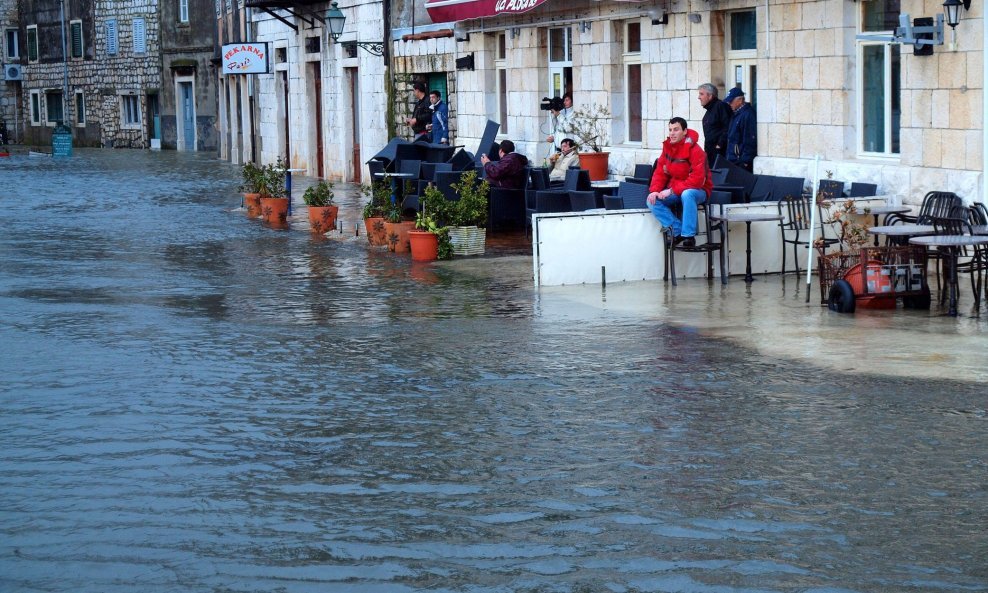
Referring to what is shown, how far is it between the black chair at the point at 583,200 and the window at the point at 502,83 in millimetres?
7699

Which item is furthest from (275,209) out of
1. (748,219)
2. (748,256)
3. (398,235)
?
(748,219)

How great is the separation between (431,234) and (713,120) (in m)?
3.50

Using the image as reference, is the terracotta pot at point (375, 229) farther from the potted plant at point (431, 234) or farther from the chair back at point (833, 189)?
the chair back at point (833, 189)

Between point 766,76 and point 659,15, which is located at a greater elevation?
point 659,15

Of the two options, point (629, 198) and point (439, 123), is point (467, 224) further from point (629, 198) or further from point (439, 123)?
point (439, 123)

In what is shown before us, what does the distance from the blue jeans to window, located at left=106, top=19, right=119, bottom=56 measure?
4786cm

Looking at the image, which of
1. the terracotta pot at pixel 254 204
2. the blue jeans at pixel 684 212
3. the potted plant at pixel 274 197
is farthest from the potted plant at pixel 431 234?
the terracotta pot at pixel 254 204

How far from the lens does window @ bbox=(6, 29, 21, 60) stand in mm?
68688

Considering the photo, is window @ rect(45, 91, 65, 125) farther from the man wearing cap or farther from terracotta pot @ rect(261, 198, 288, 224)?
the man wearing cap

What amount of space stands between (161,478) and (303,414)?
1.54m

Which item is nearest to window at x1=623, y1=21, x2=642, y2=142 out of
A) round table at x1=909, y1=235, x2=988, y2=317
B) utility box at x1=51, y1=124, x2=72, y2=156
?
round table at x1=909, y1=235, x2=988, y2=317

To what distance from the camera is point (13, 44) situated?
69000 mm

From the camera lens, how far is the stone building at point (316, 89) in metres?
30.3

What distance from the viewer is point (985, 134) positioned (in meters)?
13.9
